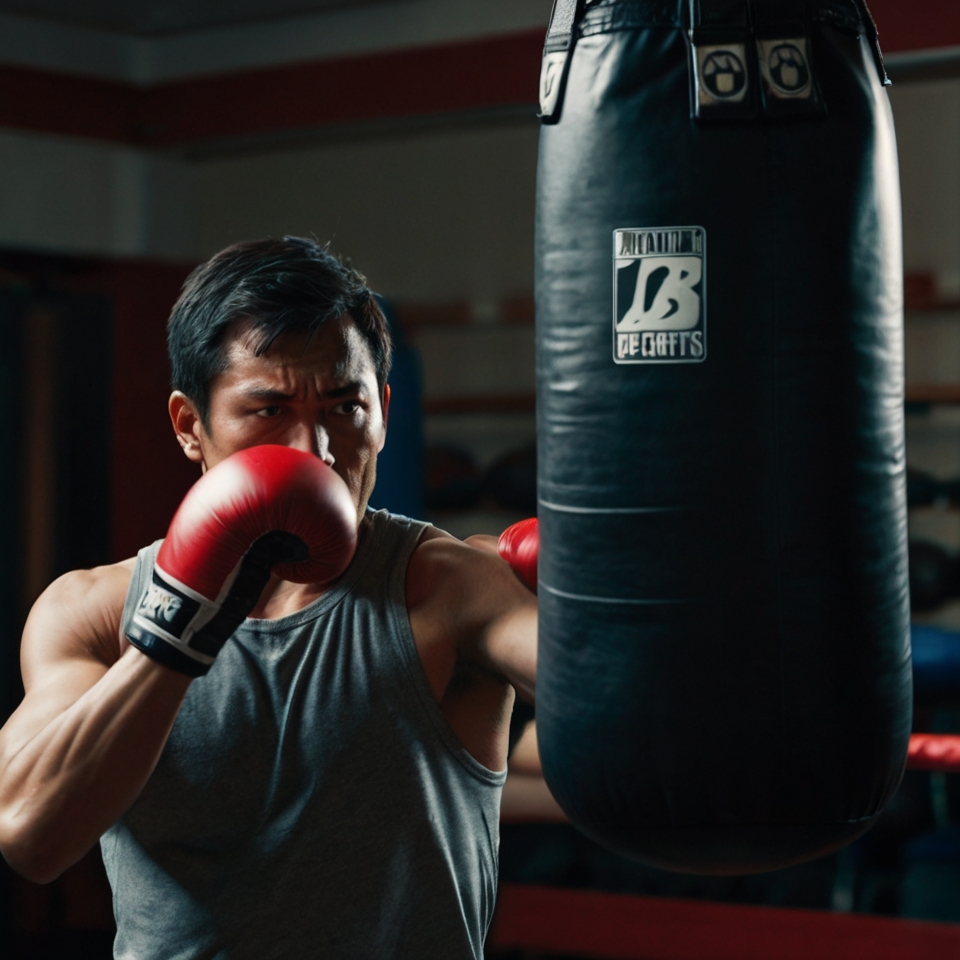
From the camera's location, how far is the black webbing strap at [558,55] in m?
1.17

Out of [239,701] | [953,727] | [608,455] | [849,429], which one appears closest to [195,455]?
[239,701]

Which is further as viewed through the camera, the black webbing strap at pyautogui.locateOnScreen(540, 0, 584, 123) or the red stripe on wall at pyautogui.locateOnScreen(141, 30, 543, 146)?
the red stripe on wall at pyautogui.locateOnScreen(141, 30, 543, 146)

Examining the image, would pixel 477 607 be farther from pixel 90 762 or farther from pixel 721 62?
pixel 721 62

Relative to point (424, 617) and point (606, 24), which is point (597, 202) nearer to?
point (606, 24)

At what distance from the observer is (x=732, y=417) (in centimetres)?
110

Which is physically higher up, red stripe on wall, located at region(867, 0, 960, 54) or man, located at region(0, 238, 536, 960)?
red stripe on wall, located at region(867, 0, 960, 54)

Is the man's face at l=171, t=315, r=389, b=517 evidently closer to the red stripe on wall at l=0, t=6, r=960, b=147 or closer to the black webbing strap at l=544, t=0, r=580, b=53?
the black webbing strap at l=544, t=0, r=580, b=53

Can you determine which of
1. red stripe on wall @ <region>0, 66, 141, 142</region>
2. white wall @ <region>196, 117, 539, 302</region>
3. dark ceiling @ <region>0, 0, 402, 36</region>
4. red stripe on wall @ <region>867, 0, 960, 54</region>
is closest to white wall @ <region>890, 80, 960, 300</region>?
red stripe on wall @ <region>867, 0, 960, 54</region>

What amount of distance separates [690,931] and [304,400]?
2804 mm

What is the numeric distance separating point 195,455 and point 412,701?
0.47 metres

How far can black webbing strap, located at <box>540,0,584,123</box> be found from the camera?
1.17 m

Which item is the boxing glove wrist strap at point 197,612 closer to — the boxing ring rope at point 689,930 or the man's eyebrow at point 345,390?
the man's eyebrow at point 345,390

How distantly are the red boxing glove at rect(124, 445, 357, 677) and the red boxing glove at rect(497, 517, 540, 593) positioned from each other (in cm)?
22

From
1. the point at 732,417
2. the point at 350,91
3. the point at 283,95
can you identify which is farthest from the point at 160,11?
the point at 732,417
